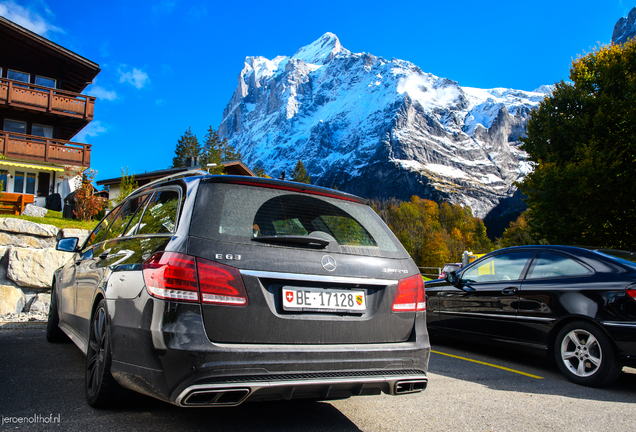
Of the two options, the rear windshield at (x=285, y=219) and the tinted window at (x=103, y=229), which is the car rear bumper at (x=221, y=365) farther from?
the tinted window at (x=103, y=229)

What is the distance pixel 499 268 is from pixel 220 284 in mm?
4750

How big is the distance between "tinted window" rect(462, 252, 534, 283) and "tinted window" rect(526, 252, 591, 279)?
17cm

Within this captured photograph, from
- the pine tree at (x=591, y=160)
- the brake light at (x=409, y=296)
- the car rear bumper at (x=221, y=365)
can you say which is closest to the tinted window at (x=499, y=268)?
the brake light at (x=409, y=296)

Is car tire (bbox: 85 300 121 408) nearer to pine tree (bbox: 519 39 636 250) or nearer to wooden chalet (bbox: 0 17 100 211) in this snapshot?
pine tree (bbox: 519 39 636 250)

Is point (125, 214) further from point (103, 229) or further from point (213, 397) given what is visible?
point (213, 397)

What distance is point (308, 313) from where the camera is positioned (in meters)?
2.58

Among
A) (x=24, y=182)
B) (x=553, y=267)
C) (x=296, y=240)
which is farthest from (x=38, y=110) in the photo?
(x=296, y=240)

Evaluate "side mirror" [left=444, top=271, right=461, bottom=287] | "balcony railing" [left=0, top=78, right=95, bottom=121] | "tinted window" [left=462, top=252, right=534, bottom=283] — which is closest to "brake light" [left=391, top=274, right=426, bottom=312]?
"tinted window" [left=462, top=252, right=534, bottom=283]

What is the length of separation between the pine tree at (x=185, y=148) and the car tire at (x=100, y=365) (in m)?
68.0

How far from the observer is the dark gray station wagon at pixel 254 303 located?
7.69ft

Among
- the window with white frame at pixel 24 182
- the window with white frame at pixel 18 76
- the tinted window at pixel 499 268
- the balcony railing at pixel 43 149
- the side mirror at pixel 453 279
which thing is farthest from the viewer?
the window with white frame at pixel 18 76

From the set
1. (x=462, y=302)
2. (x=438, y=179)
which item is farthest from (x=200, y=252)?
(x=438, y=179)

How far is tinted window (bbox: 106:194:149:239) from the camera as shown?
12.0 feet

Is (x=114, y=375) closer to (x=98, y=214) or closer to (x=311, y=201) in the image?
(x=311, y=201)
